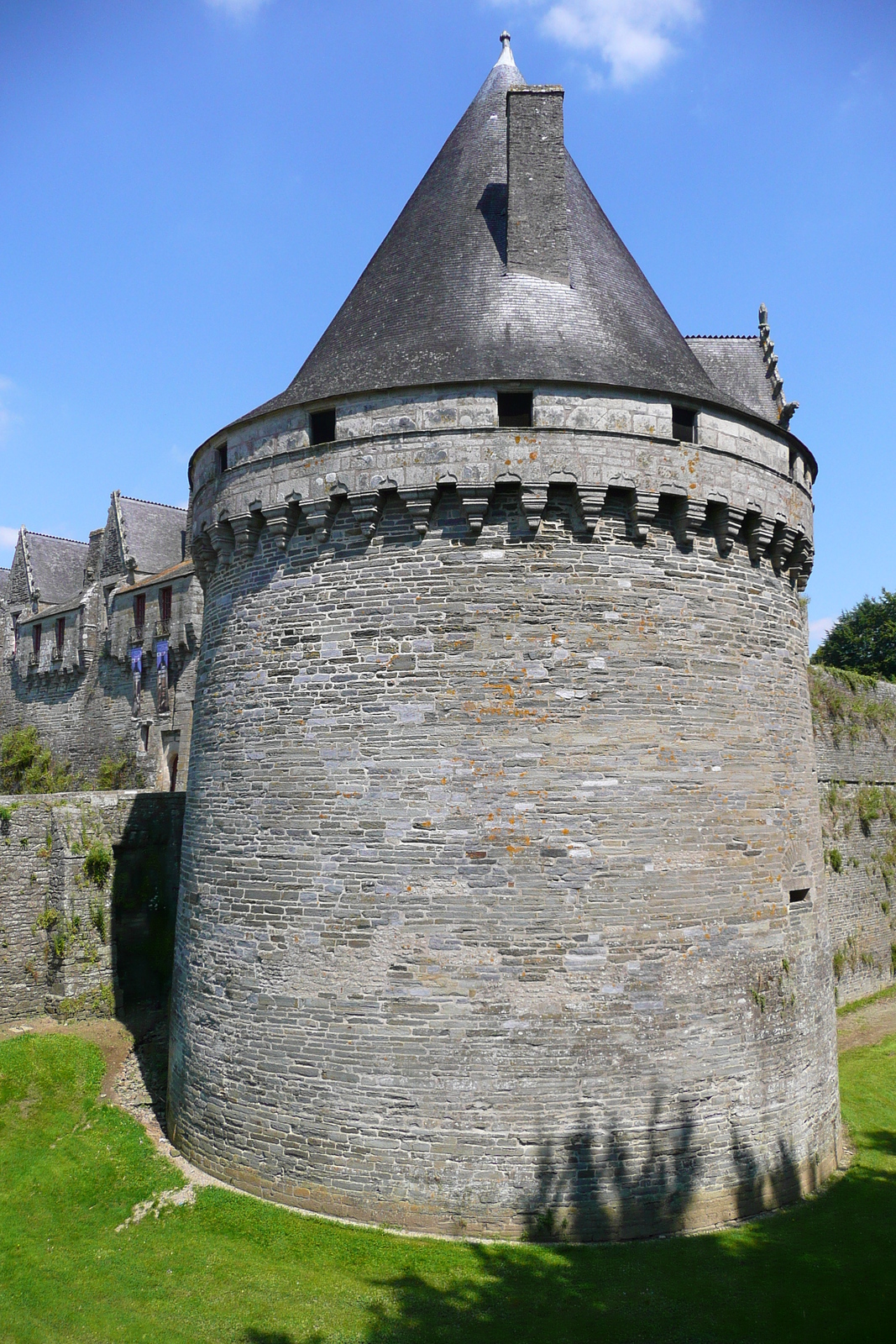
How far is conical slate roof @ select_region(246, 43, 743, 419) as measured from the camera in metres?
9.95

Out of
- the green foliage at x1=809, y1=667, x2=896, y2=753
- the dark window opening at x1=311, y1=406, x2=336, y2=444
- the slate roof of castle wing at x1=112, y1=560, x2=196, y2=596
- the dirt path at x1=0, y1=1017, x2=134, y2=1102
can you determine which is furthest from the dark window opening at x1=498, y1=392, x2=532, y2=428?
the slate roof of castle wing at x1=112, y1=560, x2=196, y2=596

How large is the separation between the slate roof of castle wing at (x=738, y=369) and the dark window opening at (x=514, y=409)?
6257mm

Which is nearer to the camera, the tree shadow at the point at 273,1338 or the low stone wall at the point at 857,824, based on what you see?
the tree shadow at the point at 273,1338

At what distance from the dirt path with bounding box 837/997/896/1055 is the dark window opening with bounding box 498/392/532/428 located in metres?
12.5

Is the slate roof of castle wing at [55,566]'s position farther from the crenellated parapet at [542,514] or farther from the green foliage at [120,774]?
the crenellated parapet at [542,514]

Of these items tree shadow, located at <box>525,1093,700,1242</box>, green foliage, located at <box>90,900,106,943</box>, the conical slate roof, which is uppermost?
the conical slate roof

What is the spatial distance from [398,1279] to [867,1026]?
12.3 metres

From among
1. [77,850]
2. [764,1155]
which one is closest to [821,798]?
[764,1155]

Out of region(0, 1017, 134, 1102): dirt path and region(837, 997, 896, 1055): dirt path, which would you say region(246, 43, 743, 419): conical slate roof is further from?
region(837, 997, 896, 1055): dirt path

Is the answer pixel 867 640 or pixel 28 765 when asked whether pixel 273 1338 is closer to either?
pixel 28 765

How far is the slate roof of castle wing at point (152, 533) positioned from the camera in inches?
1139

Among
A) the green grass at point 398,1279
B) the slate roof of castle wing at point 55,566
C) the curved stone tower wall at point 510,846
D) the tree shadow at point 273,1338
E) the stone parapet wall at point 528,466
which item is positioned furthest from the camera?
the slate roof of castle wing at point 55,566

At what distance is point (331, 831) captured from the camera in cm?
951

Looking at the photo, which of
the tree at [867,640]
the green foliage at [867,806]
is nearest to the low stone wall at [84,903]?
the green foliage at [867,806]
